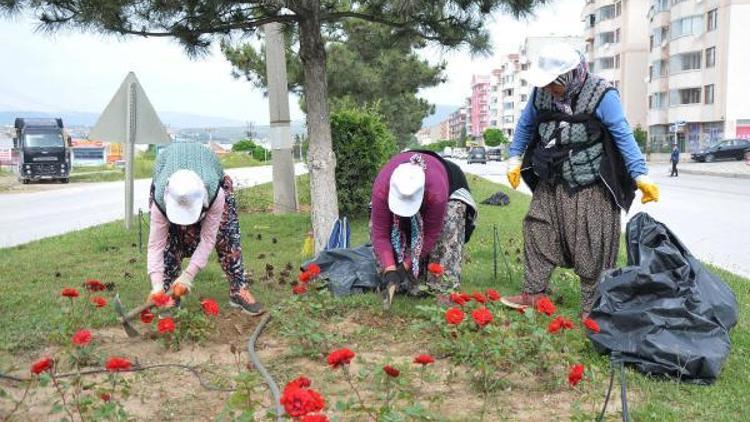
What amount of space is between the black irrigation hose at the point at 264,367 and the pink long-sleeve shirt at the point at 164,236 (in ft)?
1.60

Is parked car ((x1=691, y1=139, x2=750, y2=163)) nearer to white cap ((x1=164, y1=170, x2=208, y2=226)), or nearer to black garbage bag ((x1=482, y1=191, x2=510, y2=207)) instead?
black garbage bag ((x1=482, y1=191, x2=510, y2=207))

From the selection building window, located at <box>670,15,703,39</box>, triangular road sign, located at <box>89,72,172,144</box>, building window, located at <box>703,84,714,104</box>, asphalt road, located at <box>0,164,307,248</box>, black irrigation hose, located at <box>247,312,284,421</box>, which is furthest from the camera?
building window, located at <box>670,15,703,39</box>

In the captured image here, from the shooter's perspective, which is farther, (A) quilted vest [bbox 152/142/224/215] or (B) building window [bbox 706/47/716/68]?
(B) building window [bbox 706/47/716/68]

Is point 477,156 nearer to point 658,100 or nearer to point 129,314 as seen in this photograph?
point 658,100

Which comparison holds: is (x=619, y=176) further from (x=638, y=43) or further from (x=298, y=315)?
(x=638, y=43)

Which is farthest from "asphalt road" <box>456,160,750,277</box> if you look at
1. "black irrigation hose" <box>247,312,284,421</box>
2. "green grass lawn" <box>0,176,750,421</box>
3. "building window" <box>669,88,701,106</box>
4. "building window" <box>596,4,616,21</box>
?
"building window" <box>596,4,616,21</box>

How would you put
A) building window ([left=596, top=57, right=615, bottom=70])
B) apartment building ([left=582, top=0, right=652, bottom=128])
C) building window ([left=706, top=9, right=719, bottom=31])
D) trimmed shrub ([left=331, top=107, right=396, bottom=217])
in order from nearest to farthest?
1. trimmed shrub ([left=331, top=107, right=396, bottom=217])
2. building window ([left=706, top=9, right=719, bottom=31])
3. apartment building ([left=582, top=0, right=652, bottom=128])
4. building window ([left=596, top=57, right=615, bottom=70])

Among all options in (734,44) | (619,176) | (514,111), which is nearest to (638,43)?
(734,44)

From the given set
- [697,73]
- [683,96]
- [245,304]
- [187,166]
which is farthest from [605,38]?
[187,166]

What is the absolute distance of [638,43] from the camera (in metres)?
59.2

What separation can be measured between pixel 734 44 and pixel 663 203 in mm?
33800

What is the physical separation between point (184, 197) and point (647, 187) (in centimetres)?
256

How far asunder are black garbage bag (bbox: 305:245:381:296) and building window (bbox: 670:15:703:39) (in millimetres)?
47993

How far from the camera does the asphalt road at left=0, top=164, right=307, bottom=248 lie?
1215 cm
